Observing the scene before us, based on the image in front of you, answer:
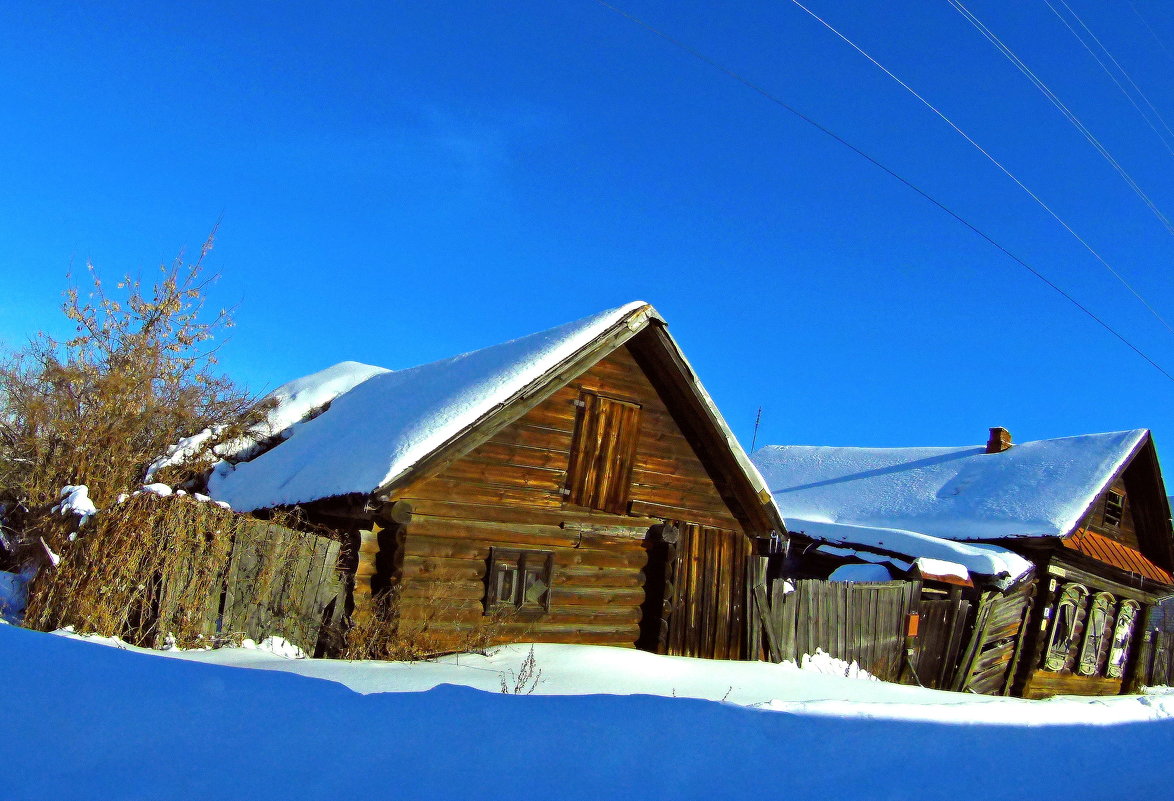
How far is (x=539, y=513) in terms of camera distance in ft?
38.5

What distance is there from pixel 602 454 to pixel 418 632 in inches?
151

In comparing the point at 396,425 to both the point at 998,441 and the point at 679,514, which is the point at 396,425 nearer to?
the point at 679,514

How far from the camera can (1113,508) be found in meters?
21.8

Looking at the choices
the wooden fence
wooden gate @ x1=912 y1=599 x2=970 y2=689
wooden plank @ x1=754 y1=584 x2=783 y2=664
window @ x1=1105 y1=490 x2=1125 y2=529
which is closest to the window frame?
window @ x1=1105 y1=490 x2=1125 y2=529

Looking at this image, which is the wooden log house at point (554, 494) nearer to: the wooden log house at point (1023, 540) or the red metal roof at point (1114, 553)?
the wooden log house at point (1023, 540)

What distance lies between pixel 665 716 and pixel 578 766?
1049mm

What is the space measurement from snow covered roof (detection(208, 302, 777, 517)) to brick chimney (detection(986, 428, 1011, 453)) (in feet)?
47.3

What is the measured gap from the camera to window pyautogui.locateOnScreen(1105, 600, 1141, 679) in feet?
69.8

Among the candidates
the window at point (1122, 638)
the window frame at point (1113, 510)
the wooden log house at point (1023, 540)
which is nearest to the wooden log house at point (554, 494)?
the wooden log house at point (1023, 540)

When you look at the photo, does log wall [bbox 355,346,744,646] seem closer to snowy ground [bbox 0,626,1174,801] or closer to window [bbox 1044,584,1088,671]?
snowy ground [bbox 0,626,1174,801]

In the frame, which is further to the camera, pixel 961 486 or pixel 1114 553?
pixel 961 486

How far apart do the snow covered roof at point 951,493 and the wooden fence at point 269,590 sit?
40.5ft

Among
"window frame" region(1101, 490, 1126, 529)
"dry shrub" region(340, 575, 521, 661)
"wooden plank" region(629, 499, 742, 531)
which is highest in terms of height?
"window frame" region(1101, 490, 1126, 529)

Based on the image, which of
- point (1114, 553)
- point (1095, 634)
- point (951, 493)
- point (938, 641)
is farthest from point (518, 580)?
point (1114, 553)
